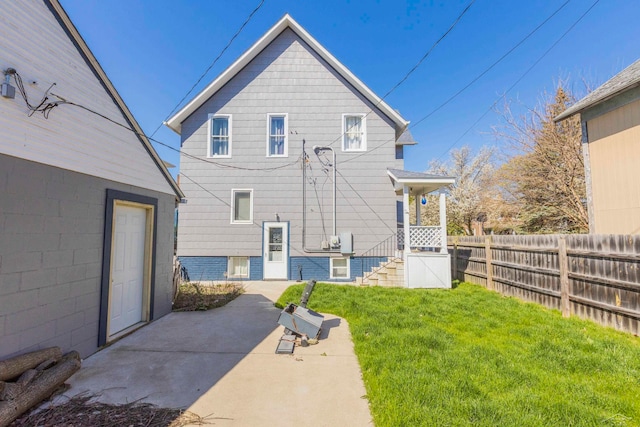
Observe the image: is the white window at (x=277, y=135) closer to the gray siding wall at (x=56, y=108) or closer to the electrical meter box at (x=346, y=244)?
the electrical meter box at (x=346, y=244)

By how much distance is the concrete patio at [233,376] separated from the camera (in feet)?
8.71

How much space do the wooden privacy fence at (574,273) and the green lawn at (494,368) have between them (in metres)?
0.32

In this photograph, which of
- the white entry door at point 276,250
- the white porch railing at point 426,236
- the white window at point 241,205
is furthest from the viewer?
the white window at point 241,205

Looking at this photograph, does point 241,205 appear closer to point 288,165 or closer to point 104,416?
point 288,165

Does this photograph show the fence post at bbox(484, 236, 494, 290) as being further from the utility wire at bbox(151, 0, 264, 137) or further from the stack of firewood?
the stack of firewood

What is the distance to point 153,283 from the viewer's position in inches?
215

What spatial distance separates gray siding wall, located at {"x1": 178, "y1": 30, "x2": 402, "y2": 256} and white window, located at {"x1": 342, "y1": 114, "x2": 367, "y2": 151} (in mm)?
178

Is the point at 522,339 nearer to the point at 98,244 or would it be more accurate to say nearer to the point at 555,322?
the point at 555,322

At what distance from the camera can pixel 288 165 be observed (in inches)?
414

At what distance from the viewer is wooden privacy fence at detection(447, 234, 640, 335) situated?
446cm

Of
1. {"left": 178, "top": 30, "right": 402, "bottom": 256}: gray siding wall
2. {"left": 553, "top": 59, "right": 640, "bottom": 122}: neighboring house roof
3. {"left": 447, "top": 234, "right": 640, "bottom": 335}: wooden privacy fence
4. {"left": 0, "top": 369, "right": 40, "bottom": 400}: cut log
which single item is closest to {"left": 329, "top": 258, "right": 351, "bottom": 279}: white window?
{"left": 178, "top": 30, "right": 402, "bottom": 256}: gray siding wall

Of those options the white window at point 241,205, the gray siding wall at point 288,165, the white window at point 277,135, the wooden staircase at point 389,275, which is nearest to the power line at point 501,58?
the gray siding wall at point 288,165

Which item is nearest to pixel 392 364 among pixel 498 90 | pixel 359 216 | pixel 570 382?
pixel 570 382

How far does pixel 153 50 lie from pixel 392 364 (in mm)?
10081
